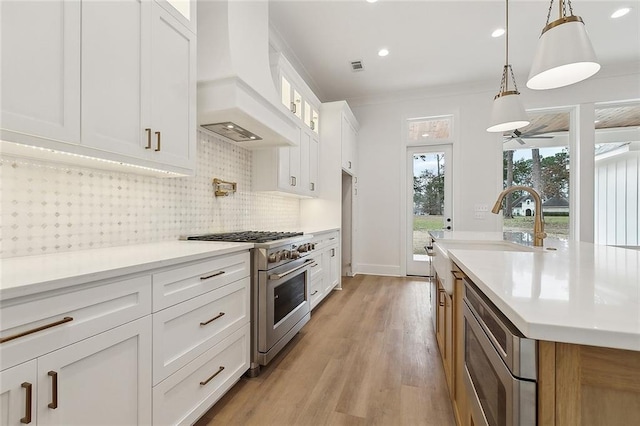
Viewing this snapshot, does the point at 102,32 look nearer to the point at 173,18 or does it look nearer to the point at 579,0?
the point at 173,18

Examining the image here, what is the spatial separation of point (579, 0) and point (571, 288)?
149 inches

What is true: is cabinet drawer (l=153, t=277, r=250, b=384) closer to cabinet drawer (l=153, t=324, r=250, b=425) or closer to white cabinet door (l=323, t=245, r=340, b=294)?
cabinet drawer (l=153, t=324, r=250, b=425)

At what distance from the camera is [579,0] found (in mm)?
2930

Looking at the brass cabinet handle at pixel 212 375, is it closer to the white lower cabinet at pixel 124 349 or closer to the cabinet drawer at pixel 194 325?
the white lower cabinet at pixel 124 349

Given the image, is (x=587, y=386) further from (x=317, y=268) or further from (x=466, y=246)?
(x=317, y=268)

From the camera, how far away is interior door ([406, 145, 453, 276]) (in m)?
4.94

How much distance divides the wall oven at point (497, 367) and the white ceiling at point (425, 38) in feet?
10.3

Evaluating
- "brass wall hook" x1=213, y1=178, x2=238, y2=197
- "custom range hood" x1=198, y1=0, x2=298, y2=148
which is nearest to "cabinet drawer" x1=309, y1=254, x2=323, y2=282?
"brass wall hook" x1=213, y1=178, x2=238, y2=197

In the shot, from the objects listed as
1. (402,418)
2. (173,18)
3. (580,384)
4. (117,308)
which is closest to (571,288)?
(580,384)

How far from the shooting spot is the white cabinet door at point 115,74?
122cm

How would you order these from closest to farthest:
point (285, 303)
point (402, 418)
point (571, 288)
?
point (571, 288) < point (402, 418) < point (285, 303)

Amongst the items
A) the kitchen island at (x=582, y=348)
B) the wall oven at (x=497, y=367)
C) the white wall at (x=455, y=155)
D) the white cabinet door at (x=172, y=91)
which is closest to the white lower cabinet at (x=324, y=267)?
the white wall at (x=455, y=155)

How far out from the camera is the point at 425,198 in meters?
5.08

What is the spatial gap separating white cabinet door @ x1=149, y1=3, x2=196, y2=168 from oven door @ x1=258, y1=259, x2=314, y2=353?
948 millimetres
